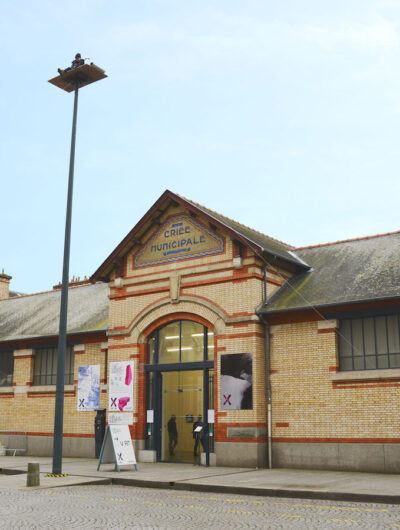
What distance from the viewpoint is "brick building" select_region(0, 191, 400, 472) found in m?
17.3

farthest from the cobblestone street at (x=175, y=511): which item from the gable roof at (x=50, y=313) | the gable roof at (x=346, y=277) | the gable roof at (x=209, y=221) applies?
the gable roof at (x=50, y=313)

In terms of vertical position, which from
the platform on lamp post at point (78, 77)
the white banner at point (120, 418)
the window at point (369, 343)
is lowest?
the white banner at point (120, 418)

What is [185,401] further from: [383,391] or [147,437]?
[383,391]

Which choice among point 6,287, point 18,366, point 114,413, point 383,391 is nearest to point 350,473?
point 383,391

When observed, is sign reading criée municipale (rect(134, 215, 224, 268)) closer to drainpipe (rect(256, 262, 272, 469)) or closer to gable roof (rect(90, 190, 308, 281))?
gable roof (rect(90, 190, 308, 281))

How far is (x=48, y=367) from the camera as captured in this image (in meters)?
25.0

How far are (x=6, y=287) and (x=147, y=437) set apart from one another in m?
17.2

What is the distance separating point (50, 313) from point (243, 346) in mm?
11514

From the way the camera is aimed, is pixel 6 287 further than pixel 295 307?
Yes

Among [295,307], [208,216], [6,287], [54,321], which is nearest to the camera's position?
[295,307]

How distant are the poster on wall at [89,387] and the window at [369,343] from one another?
9480 mm

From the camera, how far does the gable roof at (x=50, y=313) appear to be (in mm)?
24281

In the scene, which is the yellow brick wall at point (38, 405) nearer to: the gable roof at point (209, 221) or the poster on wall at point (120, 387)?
the poster on wall at point (120, 387)

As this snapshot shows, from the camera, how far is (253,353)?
1856 cm
